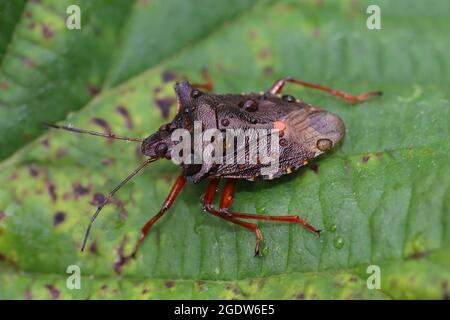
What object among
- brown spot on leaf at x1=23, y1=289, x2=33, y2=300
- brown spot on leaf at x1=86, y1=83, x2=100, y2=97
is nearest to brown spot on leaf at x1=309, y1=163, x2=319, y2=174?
brown spot on leaf at x1=86, y1=83, x2=100, y2=97

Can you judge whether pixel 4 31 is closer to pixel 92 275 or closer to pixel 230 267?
pixel 92 275

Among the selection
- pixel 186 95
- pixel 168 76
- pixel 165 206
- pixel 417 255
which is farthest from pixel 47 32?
pixel 417 255

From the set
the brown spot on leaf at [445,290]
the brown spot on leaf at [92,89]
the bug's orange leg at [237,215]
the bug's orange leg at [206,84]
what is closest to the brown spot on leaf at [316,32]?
the bug's orange leg at [206,84]

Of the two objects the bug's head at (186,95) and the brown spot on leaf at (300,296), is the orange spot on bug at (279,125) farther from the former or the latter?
the brown spot on leaf at (300,296)

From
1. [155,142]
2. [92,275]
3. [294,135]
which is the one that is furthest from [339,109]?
[92,275]

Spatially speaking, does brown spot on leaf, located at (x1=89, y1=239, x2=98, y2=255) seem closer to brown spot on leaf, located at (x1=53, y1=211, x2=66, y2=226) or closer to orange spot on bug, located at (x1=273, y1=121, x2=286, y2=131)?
brown spot on leaf, located at (x1=53, y1=211, x2=66, y2=226)
